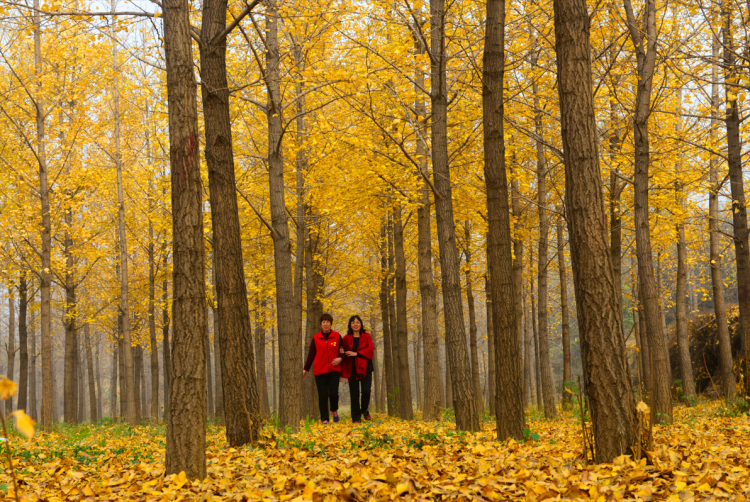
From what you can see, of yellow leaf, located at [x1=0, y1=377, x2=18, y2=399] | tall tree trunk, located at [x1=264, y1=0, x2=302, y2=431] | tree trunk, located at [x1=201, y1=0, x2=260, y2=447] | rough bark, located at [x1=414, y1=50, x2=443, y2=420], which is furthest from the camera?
rough bark, located at [x1=414, y1=50, x2=443, y2=420]

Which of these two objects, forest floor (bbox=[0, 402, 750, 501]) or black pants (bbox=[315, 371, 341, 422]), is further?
black pants (bbox=[315, 371, 341, 422])

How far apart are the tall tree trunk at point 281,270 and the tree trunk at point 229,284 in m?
1.75

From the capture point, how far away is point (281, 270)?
25.4 ft

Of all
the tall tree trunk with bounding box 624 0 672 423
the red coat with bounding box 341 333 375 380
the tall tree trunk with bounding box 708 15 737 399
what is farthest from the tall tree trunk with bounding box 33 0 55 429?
the tall tree trunk with bounding box 708 15 737 399

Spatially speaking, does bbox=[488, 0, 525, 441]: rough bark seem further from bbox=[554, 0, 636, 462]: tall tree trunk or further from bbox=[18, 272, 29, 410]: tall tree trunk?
bbox=[18, 272, 29, 410]: tall tree trunk

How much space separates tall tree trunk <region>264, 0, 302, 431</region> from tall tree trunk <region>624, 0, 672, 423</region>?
199 inches

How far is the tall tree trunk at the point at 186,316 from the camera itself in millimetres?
3830

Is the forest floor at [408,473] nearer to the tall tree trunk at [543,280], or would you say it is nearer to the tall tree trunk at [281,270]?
the tall tree trunk at [281,270]

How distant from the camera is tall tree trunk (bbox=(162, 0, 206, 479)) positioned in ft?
12.6

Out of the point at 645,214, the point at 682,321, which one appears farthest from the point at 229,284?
the point at 682,321

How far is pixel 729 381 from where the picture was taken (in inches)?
446

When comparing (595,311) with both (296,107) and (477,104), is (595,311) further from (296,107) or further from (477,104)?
(296,107)

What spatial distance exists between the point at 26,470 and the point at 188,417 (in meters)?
2.27

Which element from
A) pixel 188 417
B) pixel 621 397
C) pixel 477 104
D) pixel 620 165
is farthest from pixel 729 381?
pixel 188 417
